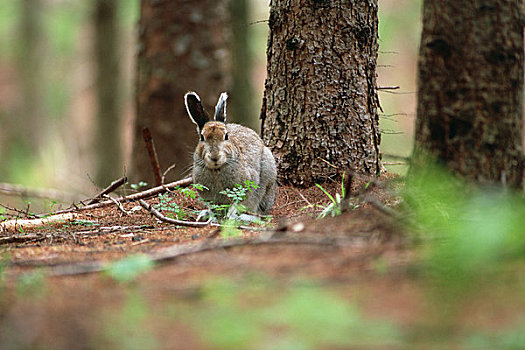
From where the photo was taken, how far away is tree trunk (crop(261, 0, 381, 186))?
220 inches

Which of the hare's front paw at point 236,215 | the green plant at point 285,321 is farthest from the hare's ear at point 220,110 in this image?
the green plant at point 285,321

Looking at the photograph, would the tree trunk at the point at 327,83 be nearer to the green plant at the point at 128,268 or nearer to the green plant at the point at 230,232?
the green plant at the point at 230,232

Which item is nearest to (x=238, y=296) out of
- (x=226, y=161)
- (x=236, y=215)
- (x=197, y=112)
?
(x=236, y=215)

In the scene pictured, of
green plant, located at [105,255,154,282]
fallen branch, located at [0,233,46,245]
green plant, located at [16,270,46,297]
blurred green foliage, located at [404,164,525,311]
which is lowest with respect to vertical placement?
fallen branch, located at [0,233,46,245]

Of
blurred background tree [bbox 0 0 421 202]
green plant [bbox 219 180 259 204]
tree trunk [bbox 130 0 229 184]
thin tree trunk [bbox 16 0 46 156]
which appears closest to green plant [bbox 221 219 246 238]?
green plant [bbox 219 180 259 204]

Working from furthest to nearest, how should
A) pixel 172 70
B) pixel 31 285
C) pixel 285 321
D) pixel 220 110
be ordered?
pixel 172 70
pixel 220 110
pixel 31 285
pixel 285 321

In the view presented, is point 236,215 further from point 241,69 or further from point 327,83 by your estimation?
point 241,69

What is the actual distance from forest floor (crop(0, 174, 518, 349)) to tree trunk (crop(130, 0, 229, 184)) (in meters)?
5.22

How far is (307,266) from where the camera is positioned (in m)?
2.61

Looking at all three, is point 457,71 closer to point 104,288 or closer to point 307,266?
point 307,266

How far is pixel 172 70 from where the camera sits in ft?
28.2

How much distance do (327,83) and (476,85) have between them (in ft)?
7.84

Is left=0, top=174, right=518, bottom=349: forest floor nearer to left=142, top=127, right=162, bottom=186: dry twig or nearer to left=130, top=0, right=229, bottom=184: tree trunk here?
left=142, top=127, right=162, bottom=186: dry twig

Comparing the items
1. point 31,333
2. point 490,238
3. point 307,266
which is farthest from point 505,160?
point 31,333
